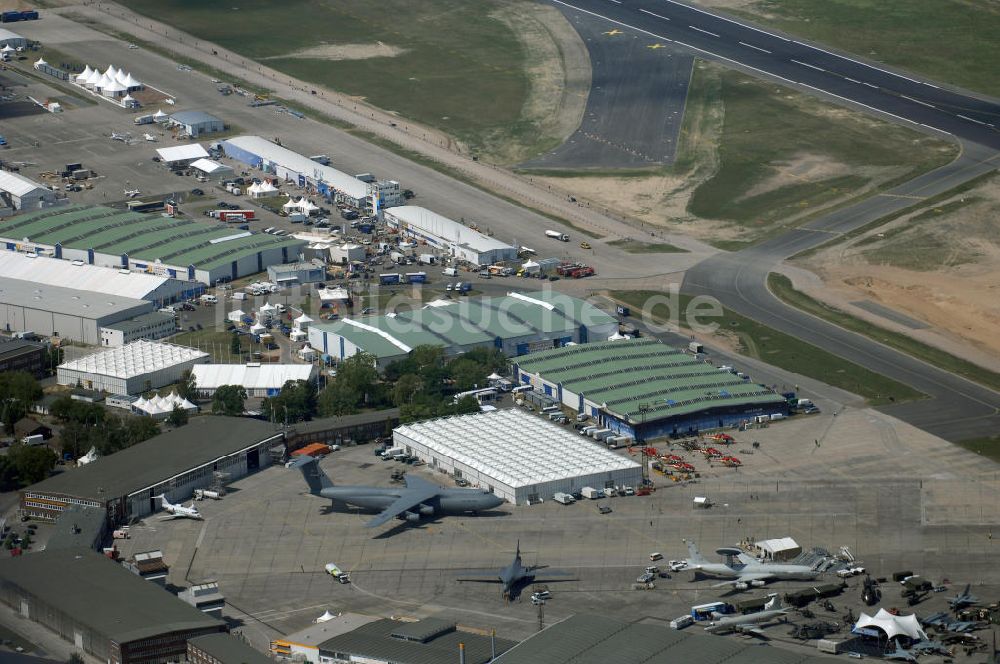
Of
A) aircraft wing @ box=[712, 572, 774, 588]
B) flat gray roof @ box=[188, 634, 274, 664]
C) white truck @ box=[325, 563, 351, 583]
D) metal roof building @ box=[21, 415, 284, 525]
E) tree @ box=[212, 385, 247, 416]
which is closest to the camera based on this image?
flat gray roof @ box=[188, 634, 274, 664]

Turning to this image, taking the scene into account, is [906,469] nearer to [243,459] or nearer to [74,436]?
[243,459]

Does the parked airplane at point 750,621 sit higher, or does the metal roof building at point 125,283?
the parked airplane at point 750,621

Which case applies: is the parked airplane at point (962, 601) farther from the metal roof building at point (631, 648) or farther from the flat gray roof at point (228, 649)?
the flat gray roof at point (228, 649)

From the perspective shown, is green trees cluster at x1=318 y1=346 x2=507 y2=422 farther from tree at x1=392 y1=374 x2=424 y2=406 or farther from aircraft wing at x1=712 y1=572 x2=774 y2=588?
aircraft wing at x1=712 y1=572 x2=774 y2=588

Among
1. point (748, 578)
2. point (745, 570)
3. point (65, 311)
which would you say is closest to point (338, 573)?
point (745, 570)

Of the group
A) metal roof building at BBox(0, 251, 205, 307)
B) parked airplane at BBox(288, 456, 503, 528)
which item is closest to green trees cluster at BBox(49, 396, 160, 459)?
parked airplane at BBox(288, 456, 503, 528)

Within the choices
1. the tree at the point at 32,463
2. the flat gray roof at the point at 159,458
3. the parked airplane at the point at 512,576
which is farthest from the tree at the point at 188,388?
the parked airplane at the point at 512,576
